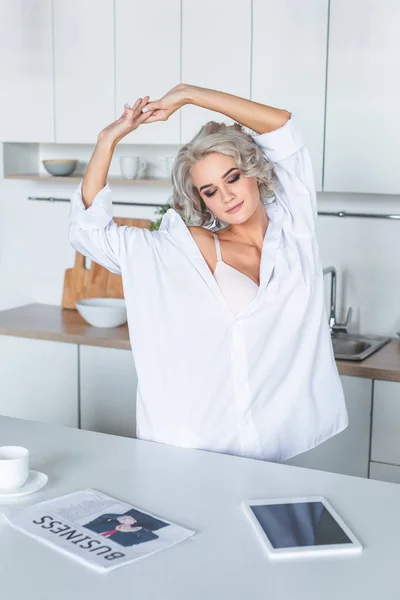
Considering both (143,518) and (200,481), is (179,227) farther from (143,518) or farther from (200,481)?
(143,518)

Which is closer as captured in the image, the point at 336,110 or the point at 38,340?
the point at 336,110

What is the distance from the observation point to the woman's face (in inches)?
78.8

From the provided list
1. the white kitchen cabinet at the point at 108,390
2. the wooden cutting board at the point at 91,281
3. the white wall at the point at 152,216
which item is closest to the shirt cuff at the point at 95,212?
the white kitchen cabinet at the point at 108,390

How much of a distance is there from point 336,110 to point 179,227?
3.73 feet

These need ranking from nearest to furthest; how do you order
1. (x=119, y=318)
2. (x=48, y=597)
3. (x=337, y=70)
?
1. (x=48, y=597)
2. (x=337, y=70)
3. (x=119, y=318)

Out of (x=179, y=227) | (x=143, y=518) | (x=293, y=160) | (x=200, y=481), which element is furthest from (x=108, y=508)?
(x=293, y=160)

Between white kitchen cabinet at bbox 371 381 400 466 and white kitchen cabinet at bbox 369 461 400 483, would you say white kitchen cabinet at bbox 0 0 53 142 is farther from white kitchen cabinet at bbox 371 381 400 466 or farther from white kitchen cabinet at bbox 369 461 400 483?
white kitchen cabinet at bbox 369 461 400 483

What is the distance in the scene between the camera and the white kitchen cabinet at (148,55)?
10.4 feet

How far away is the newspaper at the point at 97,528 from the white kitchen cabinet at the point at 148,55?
2.01 meters

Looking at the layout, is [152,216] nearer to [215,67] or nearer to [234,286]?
[215,67]

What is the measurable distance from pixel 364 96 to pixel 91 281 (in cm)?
156

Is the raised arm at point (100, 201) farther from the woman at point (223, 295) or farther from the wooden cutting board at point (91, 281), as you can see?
the wooden cutting board at point (91, 281)

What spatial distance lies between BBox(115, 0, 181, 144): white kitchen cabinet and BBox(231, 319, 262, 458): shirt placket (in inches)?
58.0

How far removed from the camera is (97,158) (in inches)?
77.7
